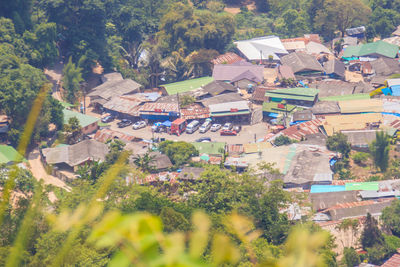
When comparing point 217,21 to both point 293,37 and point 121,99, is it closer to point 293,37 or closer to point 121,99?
point 293,37

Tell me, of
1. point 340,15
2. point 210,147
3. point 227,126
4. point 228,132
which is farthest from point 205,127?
point 340,15

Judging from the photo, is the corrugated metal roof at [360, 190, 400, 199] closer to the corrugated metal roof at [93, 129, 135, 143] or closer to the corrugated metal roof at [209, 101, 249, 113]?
the corrugated metal roof at [209, 101, 249, 113]

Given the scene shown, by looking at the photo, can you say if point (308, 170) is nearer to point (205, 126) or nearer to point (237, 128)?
point (237, 128)

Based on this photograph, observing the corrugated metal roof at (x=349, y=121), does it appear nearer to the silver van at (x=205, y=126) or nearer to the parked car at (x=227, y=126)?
the parked car at (x=227, y=126)

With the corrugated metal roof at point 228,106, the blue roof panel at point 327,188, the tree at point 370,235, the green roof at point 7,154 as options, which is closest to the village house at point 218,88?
the corrugated metal roof at point 228,106

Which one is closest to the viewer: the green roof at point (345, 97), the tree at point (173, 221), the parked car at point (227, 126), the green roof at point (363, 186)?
the tree at point (173, 221)

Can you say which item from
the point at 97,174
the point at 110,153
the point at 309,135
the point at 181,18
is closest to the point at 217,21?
the point at 181,18

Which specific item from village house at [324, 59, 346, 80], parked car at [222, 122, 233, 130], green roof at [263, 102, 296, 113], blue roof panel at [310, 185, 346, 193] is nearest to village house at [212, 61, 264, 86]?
green roof at [263, 102, 296, 113]
